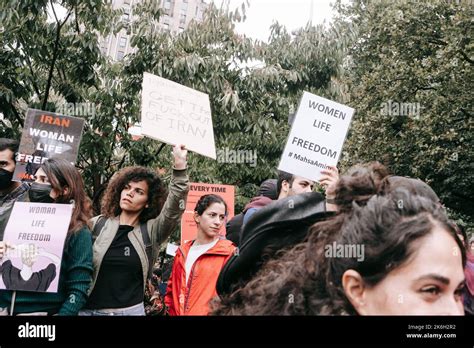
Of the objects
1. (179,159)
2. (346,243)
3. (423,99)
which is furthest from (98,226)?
(423,99)

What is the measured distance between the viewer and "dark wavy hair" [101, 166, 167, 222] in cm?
299

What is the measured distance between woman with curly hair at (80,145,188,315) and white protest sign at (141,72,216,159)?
14 centimetres

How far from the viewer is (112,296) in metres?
2.69

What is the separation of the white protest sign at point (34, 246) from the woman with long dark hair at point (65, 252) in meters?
0.02

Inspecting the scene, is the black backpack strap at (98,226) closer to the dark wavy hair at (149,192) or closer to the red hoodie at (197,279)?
the dark wavy hair at (149,192)

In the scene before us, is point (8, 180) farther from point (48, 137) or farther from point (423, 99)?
point (423, 99)

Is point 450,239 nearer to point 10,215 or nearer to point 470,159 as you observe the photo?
point 10,215

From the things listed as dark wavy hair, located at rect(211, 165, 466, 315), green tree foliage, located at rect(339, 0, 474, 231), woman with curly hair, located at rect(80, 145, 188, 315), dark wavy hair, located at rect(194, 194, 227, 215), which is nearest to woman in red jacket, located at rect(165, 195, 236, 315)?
dark wavy hair, located at rect(194, 194, 227, 215)

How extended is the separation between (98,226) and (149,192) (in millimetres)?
339

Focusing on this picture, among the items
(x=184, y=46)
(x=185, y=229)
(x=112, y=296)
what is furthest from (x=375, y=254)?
(x=184, y=46)

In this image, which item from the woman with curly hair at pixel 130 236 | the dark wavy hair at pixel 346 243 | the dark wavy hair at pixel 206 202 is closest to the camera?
the dark wavy hair at pixel 346 243

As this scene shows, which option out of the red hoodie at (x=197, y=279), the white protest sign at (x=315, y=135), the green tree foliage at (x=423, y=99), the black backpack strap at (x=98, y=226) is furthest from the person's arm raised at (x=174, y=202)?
the green tree foliage at (x=423, y=99)

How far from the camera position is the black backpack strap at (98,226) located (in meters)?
2.82

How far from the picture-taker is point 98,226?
2.88 m
